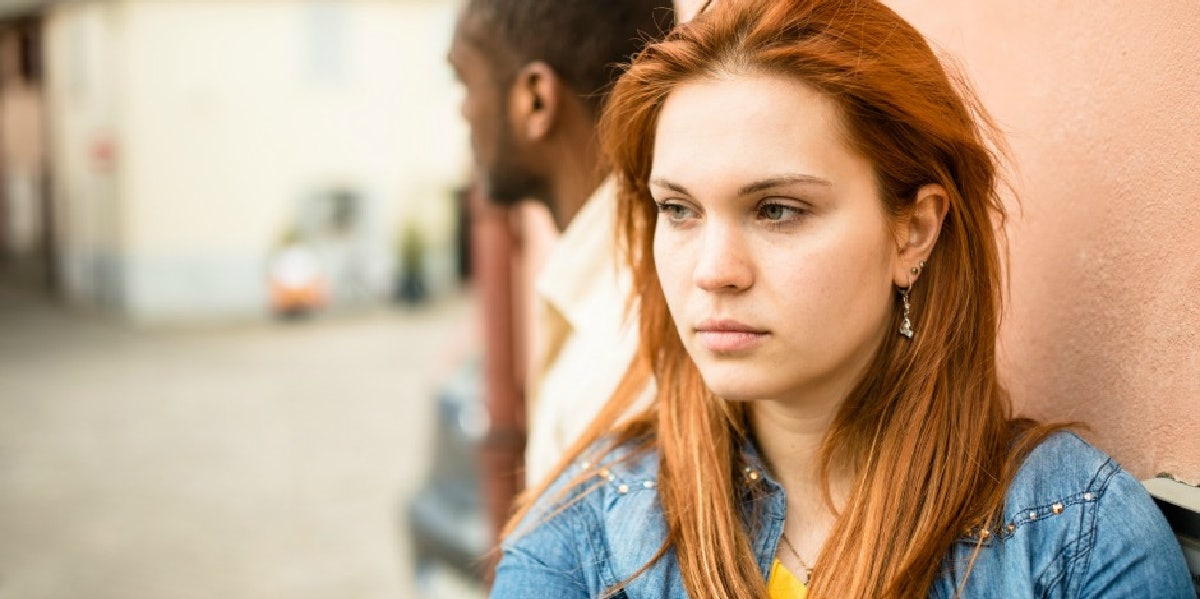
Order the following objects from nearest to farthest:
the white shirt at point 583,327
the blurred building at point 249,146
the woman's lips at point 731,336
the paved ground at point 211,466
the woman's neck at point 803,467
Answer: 1. the woman's lips at point 731,336
2. the woman's neck at point 803,467
3. the white shirt at point 583,327
4. the paved ground at point 211,466
5. the blurred building at point 249,146

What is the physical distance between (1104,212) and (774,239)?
0.55 metres

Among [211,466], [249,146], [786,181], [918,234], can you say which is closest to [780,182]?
[786,181]

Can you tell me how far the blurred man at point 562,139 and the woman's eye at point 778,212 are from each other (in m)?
0.87

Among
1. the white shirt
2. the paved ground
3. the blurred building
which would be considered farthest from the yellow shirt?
the blurred building

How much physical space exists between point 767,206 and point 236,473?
23.6 feet

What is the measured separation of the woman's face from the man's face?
100 centimetres

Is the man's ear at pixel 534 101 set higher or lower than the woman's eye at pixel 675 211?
higher

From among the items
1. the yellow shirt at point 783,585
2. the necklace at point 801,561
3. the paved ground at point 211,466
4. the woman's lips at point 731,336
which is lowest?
the paved ground at point 211,466

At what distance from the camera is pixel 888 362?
5.42ft

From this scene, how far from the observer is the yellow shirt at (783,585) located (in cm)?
161

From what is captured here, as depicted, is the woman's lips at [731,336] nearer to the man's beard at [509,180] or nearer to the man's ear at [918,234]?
the man's ear at [918,234]

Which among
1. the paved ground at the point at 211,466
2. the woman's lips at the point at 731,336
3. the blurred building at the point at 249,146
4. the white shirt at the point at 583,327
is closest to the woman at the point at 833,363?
the woman's lips at the point at 731,336

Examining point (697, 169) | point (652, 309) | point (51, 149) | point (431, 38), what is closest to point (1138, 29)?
point (697, 169)

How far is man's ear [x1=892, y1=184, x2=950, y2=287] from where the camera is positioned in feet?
5.19
